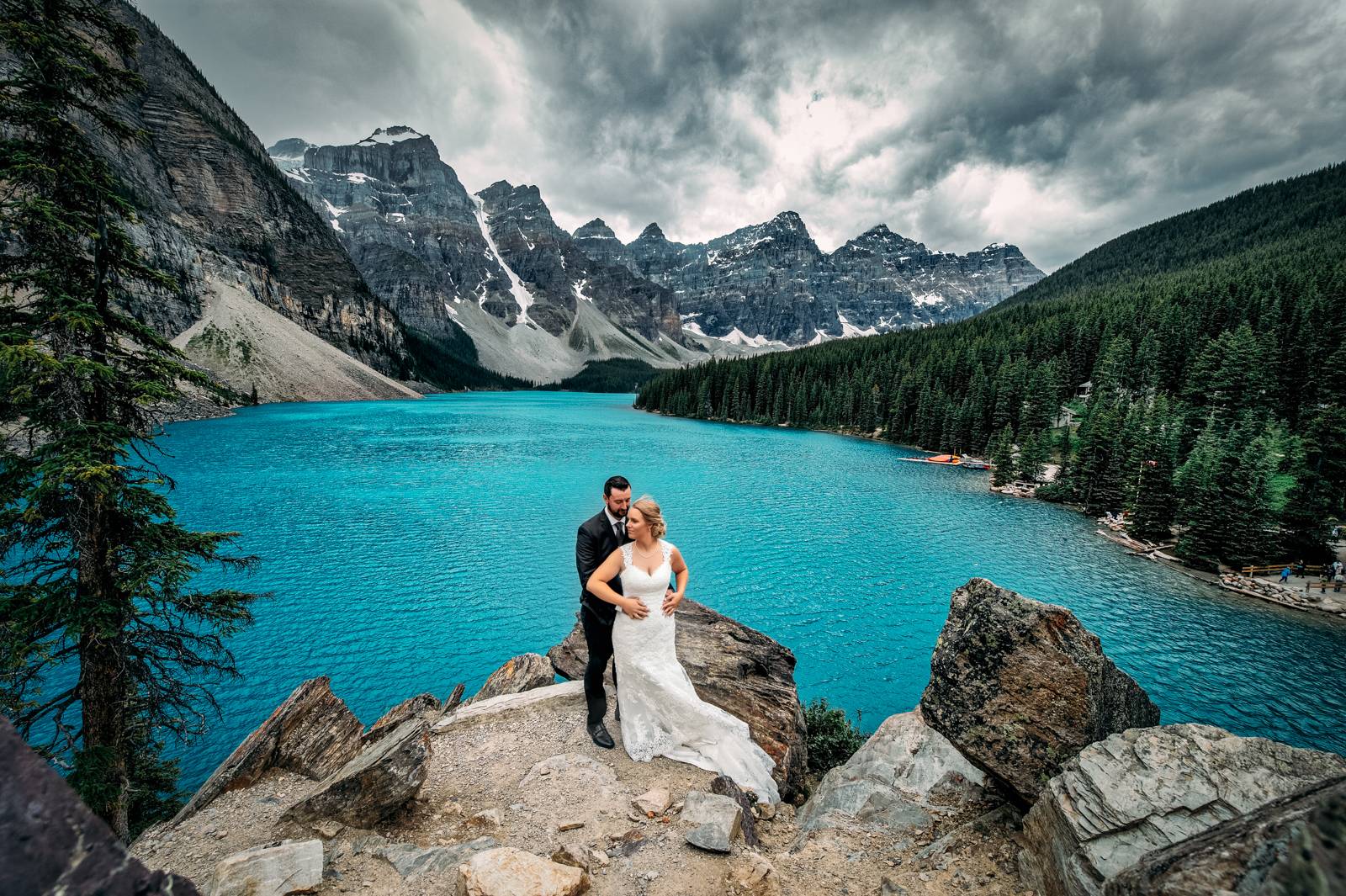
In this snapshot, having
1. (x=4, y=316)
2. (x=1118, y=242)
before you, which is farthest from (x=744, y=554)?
(x=1118, y=242)

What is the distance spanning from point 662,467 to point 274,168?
216 metres

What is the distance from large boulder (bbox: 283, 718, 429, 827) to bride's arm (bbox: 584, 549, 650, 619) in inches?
114

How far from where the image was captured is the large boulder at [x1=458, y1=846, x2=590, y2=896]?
4.36 metres

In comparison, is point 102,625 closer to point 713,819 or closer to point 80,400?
point 80,400

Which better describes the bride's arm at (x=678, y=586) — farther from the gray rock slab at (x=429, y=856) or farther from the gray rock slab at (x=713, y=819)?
the gray rock slab at (x=429, y=856)

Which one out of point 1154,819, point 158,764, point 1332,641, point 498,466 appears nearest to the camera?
point 1154,819

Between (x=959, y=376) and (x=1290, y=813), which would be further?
(x=959, y=376)

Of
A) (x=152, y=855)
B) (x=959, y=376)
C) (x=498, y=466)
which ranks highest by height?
(x=959, y=376)

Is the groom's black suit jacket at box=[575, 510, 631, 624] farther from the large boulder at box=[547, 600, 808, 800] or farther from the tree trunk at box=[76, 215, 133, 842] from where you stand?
the tree trunk at box=[76, 215, 133, 842]

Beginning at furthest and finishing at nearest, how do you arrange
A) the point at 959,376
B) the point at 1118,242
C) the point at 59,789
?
the point at 1118,242 < the point at 959,376 < the point at 59,789

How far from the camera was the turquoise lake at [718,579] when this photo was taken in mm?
18328

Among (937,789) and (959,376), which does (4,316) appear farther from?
(959,376)

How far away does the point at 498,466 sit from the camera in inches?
2227

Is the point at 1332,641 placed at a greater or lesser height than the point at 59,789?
lesser
